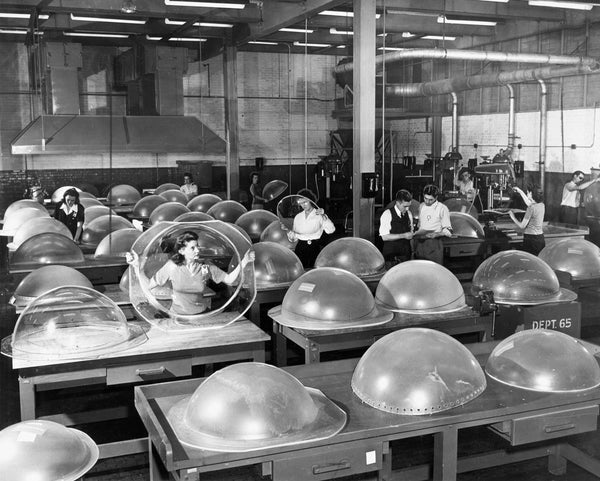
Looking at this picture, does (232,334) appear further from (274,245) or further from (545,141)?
(545,141)

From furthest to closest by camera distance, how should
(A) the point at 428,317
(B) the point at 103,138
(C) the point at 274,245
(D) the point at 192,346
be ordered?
1. (B) the point at 103,138
2. (C) the point at 274,245
3. (A) the point at 428,317
4. (D) the point at 192,346

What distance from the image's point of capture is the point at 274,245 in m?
6.88

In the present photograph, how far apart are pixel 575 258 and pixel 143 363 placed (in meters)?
4.32

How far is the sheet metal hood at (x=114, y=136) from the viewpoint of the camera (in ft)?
40.3

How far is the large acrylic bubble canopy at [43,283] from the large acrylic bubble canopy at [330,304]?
168cm

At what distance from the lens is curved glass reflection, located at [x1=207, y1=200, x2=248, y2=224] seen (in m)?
11.3

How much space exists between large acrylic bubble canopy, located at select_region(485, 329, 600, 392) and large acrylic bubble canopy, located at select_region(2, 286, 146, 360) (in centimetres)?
227

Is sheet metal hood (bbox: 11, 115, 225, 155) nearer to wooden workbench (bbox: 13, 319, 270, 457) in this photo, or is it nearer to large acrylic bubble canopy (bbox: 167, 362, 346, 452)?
wooden workbench (bbox: 13, 319, 270, 457)

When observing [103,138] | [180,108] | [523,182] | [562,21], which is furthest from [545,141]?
[103,138]

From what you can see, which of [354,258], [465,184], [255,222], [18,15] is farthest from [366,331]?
[18,15]

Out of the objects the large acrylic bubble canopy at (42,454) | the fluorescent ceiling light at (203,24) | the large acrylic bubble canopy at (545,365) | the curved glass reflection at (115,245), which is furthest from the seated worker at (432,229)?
the fluorescent ceiling light at (203,24)

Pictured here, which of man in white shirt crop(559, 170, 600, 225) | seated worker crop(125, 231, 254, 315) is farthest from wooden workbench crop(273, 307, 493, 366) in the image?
man in white shirt crop(559, 170, 600, 225)

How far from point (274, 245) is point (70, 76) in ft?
28.7

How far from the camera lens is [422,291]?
18.2 ft
